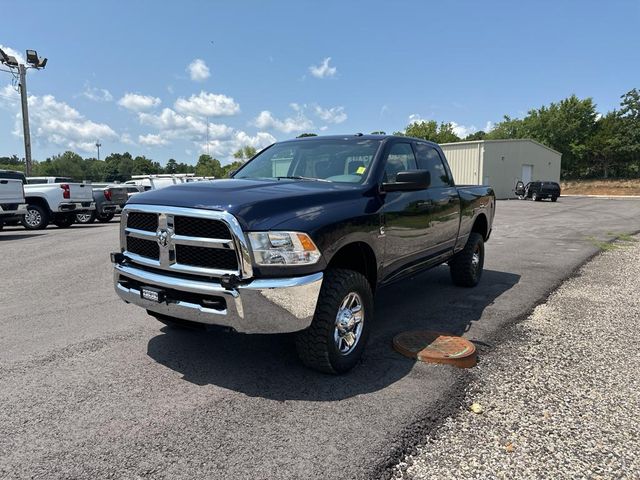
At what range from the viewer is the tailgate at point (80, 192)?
49.9 ft

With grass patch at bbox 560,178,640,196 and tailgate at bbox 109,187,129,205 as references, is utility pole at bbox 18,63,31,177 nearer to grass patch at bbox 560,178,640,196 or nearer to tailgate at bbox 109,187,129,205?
tailgate at bbox 109,187,129,205

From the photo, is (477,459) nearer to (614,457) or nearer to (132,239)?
(614,457)

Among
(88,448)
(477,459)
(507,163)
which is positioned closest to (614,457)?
(477,459)

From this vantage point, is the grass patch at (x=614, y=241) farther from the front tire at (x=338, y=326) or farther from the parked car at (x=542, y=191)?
the parked car at (x=542, y=191)

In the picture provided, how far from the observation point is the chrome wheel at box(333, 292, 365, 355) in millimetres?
3557

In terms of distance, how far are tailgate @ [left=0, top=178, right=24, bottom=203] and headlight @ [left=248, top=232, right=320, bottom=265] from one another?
38.6ft

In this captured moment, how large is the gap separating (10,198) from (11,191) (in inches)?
7.4

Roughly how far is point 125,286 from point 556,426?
128 inches

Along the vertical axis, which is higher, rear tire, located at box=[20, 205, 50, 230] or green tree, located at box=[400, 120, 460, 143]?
green tree, located at box=[400, 120, 460, 143]

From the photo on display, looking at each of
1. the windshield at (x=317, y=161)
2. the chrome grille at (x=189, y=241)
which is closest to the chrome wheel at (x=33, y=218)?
the windshield at (x=317, y=161)

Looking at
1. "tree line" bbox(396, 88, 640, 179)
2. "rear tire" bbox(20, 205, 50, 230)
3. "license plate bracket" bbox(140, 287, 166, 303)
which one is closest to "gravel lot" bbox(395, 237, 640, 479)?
"license plate bracket" bbox(140, 287, 166, 303)

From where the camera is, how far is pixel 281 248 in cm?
315

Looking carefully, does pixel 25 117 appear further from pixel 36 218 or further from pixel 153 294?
Result: pixel 153 294

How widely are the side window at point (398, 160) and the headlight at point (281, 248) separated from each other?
145 centimetres
